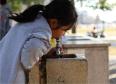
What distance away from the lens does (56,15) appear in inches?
114

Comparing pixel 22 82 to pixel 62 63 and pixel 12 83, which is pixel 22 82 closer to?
pixel 12 83

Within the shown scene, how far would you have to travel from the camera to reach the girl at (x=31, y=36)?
9.16 feet

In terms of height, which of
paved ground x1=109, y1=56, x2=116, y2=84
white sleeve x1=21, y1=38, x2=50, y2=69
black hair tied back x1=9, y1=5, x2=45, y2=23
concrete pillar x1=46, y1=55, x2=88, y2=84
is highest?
black hair tied back x1=9, y1=5, x2=45, y2=23

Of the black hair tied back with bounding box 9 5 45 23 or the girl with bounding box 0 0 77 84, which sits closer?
the girl with bounding box 0 0 77 84

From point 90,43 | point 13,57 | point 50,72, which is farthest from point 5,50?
point 90,43

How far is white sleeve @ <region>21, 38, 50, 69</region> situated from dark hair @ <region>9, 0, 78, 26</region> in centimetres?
21

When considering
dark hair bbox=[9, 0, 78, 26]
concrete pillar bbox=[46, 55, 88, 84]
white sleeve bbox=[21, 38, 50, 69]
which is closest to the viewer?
white sleeve bbox=[21, 38, 50, 69]

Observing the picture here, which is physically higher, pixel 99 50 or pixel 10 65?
pixel 10 65

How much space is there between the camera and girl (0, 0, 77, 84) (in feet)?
9.16

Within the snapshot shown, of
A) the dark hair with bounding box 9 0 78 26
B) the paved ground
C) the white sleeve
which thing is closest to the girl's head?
the dark hair with bounding box 9 0 78 26

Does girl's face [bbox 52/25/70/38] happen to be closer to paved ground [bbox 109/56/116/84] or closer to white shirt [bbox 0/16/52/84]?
white shirt [bbox 0/16/52/84]

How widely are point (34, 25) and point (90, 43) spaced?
11.3 ft

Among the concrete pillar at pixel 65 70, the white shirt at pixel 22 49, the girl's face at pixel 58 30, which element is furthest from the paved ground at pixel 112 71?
the white shirt at pixel 22 49

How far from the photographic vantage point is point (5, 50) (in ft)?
9.51
